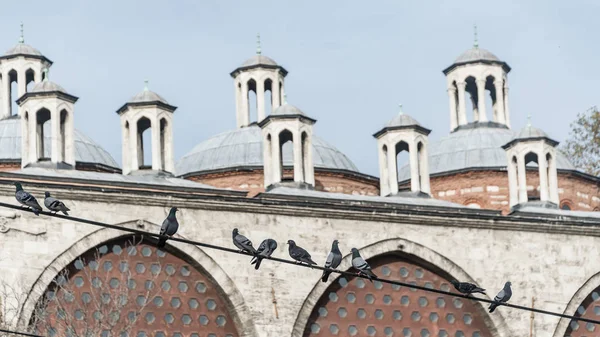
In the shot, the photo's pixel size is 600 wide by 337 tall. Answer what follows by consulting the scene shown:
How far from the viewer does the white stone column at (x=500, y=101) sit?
41.0 meters

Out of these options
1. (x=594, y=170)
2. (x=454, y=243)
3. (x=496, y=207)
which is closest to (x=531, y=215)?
(x=454, y=243)

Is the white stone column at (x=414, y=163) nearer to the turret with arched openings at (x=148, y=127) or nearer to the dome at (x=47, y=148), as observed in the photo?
the turret with arched openings at (x=148, y=127)

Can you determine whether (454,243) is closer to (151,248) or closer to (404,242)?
(404,242)

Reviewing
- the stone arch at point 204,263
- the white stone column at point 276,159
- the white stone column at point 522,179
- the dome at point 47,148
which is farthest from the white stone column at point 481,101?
the stone arch at point 204,263

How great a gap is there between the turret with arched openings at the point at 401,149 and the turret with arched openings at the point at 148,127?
13.7ft

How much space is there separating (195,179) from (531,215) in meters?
8.07

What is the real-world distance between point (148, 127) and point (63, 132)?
4.98 feet

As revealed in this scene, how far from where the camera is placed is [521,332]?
→ 105 feet

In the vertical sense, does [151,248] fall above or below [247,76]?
below

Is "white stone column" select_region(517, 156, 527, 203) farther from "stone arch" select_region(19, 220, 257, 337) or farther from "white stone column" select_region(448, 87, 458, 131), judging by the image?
"stone arch" select_region(19, 220, 257, 337)

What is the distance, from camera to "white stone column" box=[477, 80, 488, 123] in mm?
40938

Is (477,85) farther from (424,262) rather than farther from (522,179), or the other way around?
(424,262)

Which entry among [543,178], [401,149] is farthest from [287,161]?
[543,178]

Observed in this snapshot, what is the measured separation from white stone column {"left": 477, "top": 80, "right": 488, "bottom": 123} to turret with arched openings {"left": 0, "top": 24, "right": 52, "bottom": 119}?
951 centimetres
